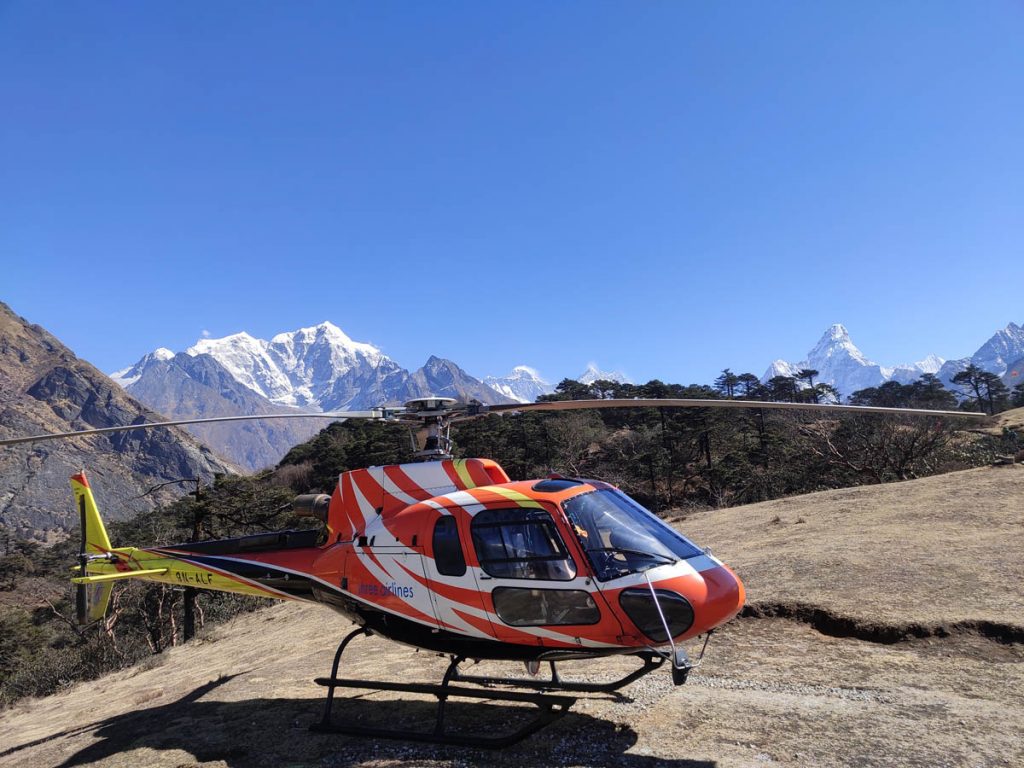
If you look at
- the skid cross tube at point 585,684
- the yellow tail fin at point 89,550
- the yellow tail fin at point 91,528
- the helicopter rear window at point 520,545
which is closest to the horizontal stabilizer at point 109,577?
the yellow tail fin at point 89,550

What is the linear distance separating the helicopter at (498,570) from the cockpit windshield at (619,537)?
0.04ft

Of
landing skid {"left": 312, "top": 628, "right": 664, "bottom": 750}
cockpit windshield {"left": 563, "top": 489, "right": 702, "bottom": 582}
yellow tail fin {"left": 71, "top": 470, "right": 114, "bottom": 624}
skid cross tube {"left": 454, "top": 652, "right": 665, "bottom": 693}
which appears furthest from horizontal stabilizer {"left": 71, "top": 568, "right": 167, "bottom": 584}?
cockpit windshield {"left": 563, "top": 489, "right": 702, "bottom": 582}

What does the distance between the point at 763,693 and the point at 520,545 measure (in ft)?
9.59

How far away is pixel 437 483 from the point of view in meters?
7.11

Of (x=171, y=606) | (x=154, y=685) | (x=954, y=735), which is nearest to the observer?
(x=954, y=735)

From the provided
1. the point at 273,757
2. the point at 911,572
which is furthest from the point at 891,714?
the point at 273,757

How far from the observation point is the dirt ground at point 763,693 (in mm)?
5207

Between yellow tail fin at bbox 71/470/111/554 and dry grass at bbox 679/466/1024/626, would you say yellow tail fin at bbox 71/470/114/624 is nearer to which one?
yellow tail fin at bbox 71/470/111/554

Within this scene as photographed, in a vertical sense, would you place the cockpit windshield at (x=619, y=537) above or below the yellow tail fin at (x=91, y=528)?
below

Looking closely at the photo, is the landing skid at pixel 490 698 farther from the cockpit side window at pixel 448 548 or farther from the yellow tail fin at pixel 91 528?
the yellow tail fin at pixel 91 528

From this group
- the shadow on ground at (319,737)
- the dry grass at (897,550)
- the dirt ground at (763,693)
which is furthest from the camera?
the dry grass at (897,550)

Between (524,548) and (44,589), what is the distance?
153 ft

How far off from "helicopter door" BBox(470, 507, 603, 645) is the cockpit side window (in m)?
0.20

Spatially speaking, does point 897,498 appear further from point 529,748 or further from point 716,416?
point 716,416
